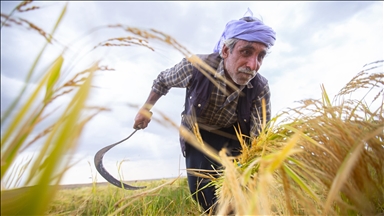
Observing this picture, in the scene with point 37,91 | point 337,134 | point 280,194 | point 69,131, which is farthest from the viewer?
point 280,194

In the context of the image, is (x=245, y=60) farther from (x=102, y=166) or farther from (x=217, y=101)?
(x=102, y=166)

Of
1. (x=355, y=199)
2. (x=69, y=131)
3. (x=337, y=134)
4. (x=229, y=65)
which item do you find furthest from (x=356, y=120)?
(x=229, y=65)

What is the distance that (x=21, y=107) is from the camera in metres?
0.74

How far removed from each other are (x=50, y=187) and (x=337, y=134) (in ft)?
3.33

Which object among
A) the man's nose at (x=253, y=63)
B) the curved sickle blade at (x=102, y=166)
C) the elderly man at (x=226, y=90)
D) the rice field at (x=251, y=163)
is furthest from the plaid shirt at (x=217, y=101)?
the rice field at (x=251, y=163)

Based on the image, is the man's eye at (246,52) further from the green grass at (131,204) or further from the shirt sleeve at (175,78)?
the green grass at (131,204)

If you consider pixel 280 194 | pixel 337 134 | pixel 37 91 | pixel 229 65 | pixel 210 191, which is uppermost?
pixel 229 65

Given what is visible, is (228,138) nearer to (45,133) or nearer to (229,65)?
(229,65)

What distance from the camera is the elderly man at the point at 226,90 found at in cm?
311

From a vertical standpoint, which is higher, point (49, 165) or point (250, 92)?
point (250, 92)

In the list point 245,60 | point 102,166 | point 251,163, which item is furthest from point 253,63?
point 251,163

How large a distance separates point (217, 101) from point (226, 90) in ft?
0.47

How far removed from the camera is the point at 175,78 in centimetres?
349

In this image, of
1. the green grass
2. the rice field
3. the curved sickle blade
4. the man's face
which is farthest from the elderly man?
the rice field
